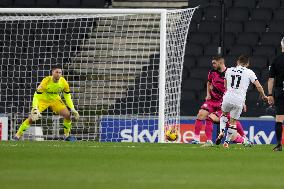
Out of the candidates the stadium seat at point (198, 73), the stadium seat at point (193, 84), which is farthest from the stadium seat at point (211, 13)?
the stadium seat at point (193, 84)

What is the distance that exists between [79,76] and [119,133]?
1653 mm

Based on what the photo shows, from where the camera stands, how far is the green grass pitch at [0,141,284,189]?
8.30 metres

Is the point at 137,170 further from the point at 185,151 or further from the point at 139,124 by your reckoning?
the point at 139,124

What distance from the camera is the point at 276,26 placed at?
26.7 m

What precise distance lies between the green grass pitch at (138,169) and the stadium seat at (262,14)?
1357cm

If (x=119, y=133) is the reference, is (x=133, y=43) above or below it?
above

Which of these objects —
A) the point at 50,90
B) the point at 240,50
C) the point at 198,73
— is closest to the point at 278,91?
the point at 50,90

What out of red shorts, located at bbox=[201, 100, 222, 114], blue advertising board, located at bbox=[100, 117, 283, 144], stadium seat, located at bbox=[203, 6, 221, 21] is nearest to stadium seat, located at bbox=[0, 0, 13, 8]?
stadium seat, located at bbox=[203, 6, 221, 21]

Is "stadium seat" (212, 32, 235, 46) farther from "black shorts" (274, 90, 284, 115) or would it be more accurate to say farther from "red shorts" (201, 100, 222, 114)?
"black shorts" (274, 90, 284, 115)

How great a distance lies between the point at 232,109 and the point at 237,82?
47cm

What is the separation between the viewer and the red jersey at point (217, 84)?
17.6 metres

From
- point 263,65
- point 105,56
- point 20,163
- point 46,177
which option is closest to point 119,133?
point 105,56

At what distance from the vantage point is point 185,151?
14039 mm

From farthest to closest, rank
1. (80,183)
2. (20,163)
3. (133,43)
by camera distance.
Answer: (133,43) → (20,163) → (80,183)
